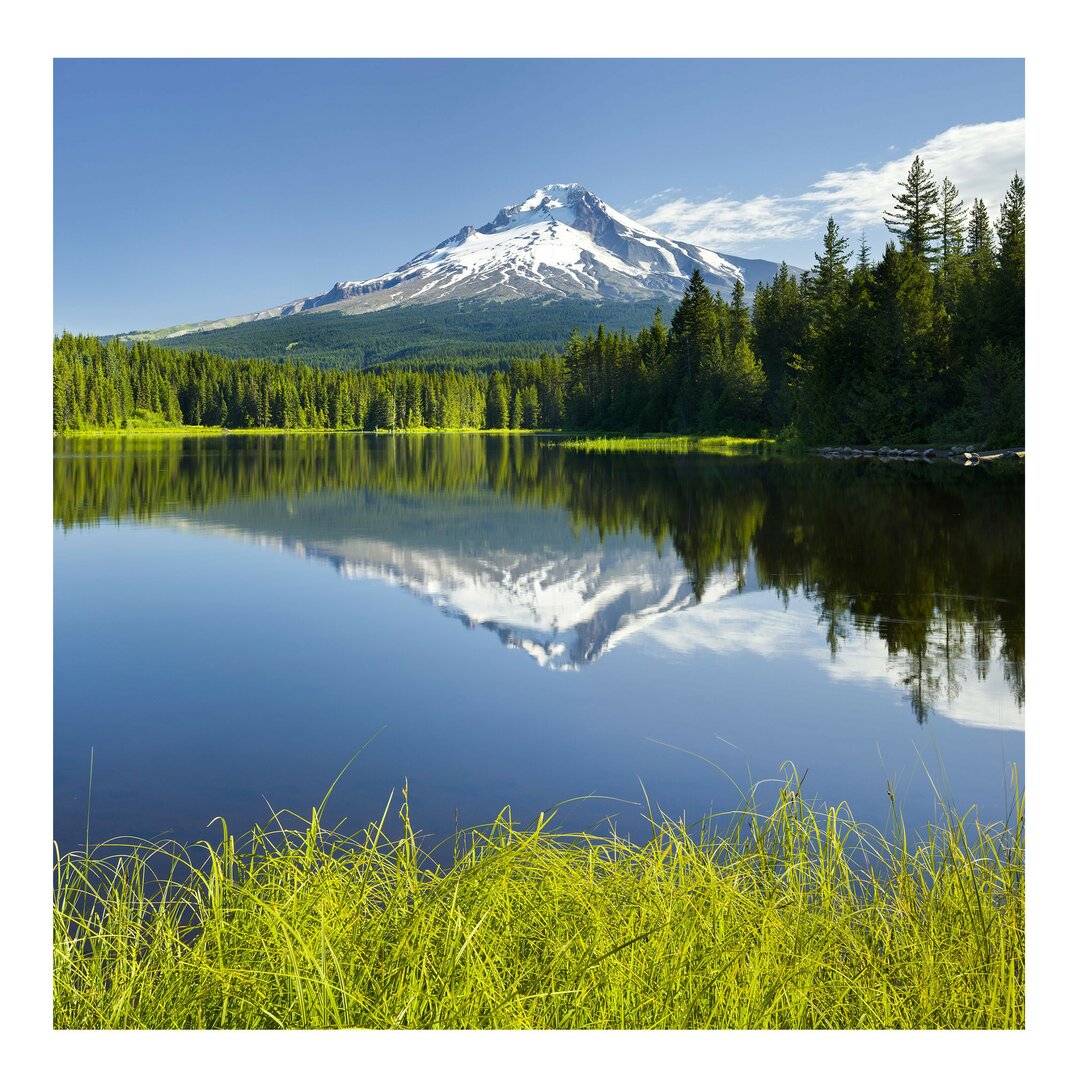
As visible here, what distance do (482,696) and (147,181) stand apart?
616 cm

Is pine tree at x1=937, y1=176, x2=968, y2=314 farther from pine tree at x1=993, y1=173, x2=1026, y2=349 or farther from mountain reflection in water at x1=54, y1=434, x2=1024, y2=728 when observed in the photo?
mountain reflection in water at x1=54, y1=434, x2=1024, y2=728

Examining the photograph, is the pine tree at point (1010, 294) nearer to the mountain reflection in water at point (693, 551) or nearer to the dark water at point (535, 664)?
the mountain reflection in water at point (693, 551)

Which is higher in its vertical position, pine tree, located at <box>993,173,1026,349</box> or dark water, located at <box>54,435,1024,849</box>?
pine tree, located at <box>993,173,1026,349</box>

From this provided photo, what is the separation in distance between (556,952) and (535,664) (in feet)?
21.3

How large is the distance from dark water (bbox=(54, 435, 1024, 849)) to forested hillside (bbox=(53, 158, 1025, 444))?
15.7 meters

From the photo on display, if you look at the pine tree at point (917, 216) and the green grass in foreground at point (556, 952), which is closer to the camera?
the green grass in foreground at point (556, 952)

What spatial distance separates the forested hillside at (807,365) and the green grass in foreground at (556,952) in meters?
25.8

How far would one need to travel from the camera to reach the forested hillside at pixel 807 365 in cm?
4475

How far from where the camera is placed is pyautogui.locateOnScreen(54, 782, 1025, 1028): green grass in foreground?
350 centimetres

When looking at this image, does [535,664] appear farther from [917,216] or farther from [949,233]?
[949,233]

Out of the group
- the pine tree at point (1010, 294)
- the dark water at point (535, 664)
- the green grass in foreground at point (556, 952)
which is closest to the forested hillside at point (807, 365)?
the pine tree at point (1010, 294)

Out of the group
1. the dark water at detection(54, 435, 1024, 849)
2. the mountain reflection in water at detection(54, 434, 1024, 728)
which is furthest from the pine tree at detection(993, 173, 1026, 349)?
the dark water at detection(54, 435, 1024, 849)

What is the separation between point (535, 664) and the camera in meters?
10.2
